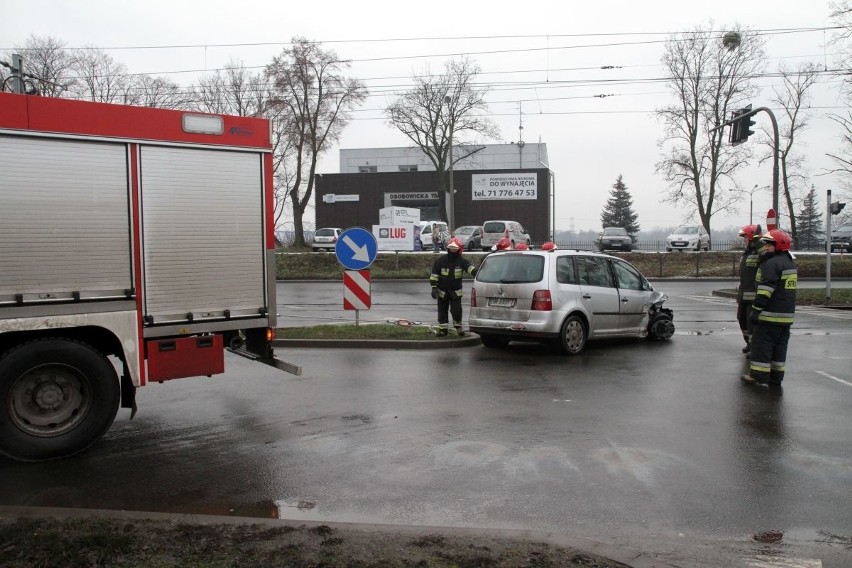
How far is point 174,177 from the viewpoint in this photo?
643cm

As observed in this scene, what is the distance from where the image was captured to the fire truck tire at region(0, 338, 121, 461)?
223 inches

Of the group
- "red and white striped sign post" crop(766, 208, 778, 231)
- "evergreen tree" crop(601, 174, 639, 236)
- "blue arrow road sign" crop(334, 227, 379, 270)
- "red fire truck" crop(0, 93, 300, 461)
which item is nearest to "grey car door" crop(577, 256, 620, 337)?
"blue arrow road sign" crop(334, 227, 379, 270)

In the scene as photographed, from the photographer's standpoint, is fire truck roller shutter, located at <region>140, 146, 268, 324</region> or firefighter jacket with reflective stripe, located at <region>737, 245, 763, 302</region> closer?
fire truck roller shutter, located at <region>140, 146, 268, 324</region>

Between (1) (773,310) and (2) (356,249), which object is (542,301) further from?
(2) (356,249)

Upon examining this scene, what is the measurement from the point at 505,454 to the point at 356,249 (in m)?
7.45

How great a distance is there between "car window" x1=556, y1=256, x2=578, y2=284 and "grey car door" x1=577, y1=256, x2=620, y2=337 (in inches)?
6.0

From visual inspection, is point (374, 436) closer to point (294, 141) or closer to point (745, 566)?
point (745, 566)

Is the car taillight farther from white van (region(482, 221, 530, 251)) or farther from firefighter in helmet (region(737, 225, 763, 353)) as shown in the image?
white van (region(482, 221, 530, 251))

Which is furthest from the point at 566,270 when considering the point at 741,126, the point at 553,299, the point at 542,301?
the point at 741,126

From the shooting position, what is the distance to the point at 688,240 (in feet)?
135

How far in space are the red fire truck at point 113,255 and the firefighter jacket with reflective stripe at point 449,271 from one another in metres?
6.29

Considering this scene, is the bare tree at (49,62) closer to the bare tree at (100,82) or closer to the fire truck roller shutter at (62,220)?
the bare tree at (100,82)

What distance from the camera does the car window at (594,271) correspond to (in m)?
11.8

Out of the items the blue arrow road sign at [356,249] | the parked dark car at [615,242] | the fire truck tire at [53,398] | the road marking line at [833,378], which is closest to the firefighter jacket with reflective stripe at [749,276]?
the road marking line at [833,378]
